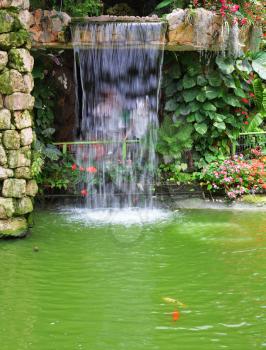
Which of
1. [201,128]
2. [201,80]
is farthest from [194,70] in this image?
[201,128]

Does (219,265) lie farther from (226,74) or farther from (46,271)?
(226,74)

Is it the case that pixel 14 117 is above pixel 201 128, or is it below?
above

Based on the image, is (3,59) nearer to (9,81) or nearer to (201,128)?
(9,81)

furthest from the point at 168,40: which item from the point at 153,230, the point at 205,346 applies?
the point at 205,346

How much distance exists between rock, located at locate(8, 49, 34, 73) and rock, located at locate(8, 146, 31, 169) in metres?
1.15

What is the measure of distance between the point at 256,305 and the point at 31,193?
3942 millimetres

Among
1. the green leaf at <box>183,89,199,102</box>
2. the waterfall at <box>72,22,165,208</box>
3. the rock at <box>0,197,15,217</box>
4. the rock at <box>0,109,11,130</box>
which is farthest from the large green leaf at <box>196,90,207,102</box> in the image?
the rock at <box>0,197,15,217</box>

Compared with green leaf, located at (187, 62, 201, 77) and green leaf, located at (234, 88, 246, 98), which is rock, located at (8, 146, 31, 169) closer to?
green leaf, located at (187, 62, 201, 77)

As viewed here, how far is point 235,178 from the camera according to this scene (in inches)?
425

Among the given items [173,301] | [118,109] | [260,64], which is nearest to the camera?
[173,301]

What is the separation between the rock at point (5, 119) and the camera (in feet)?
26.3

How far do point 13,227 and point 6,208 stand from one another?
0.98 ft

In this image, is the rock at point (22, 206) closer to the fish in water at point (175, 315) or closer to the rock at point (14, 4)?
the rock at point (14, 4)

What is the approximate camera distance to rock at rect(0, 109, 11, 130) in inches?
316
